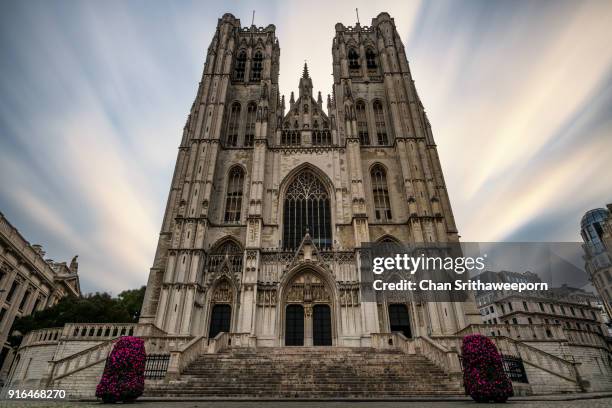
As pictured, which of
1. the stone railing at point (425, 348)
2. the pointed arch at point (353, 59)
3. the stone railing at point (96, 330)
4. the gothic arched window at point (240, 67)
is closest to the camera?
the stone railing at point (425, 348)

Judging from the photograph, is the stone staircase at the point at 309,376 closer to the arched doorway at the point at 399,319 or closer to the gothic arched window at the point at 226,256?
the arched doorway at the point at 399,319

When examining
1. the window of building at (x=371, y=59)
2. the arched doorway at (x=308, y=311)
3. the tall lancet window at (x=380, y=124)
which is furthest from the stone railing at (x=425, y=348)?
the window of building at (x=371, y=59)

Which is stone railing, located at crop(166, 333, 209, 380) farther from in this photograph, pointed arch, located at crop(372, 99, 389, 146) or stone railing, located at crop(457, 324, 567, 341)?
pointed arch, located at crop(372, 99, 389, 146)

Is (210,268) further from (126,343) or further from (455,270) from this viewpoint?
(455,270)

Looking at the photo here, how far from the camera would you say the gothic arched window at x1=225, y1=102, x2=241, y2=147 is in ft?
100.0

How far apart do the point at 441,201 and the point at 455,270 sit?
21.2ft

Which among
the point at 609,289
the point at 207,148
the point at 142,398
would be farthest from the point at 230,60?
the point at 609,289

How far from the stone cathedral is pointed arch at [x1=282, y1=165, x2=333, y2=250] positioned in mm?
88

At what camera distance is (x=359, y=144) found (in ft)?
91.6

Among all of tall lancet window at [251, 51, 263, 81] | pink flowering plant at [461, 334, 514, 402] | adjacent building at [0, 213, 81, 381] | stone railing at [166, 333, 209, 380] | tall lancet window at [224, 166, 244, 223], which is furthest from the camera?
tall lancet window at [251, 51, 263, 81]

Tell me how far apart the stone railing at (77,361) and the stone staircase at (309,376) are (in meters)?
4.30

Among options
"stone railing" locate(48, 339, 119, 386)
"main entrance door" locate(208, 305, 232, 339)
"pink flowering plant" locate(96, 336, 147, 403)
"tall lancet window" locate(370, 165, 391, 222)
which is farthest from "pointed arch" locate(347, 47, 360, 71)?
"pink flowering plant" locate(96, 336, 147, 403)

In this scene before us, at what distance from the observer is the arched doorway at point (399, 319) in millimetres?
21781

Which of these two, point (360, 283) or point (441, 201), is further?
point (441, 201)
